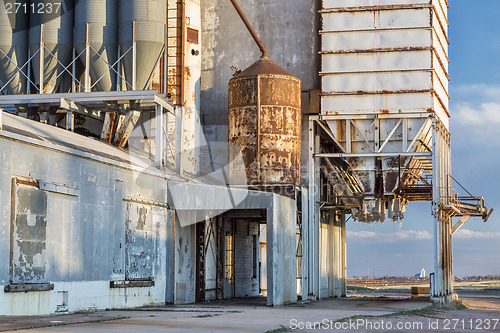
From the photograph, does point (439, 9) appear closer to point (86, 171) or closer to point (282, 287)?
point (282, 287)

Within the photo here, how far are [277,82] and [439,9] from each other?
798 centimetres

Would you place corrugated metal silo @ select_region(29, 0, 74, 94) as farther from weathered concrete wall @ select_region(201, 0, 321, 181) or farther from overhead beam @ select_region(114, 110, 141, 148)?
weathered concrete wall @ select_region(201, 0, 321, 181)

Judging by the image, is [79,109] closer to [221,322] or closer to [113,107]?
[113,107]

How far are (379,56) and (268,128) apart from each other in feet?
17.4

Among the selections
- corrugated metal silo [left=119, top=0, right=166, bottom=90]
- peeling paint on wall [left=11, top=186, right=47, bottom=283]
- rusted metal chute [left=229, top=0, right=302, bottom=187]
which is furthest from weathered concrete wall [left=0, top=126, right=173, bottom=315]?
corrugated metal silo [left=119, top=0, right=166, bottom=90]

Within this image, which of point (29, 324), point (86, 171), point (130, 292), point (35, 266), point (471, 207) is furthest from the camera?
point (471, 207)

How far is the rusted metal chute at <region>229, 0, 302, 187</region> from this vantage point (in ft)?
93.4

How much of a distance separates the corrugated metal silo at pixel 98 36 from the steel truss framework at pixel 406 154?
8221mm

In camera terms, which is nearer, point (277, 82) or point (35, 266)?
point (35, 266)

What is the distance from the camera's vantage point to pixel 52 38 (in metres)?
29.9

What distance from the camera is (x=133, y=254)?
72.7 feet

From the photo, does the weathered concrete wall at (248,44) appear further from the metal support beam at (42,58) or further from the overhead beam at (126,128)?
the metal support beam at (42,58)

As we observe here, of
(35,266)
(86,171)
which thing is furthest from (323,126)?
(35,266)

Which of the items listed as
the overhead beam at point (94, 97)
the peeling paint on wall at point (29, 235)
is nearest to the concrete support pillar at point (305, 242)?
the overhead beam at point (94, 97)
